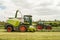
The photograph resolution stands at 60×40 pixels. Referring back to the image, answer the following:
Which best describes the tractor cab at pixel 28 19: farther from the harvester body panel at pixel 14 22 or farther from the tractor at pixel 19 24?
the harvester body panel at pixel 14 22

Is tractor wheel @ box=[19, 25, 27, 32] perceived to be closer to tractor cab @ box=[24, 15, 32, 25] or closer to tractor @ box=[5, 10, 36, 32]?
tractor @ box=[5, 10, 36, 32]

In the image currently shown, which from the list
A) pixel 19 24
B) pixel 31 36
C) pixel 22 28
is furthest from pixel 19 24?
pixel 31 36

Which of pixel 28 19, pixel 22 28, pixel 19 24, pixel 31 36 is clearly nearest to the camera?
pixel 31 36

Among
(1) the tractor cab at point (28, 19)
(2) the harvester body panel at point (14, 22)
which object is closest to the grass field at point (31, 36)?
(2) the harvester body panel at point (14, 22)

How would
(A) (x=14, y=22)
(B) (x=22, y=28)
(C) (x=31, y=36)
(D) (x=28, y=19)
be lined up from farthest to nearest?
(D) (x=28, y=19) → (A) (x=14, y=22) → (B) (x=22, y=28) → (C) (x=31, y=36)

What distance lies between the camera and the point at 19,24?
27.2 metres

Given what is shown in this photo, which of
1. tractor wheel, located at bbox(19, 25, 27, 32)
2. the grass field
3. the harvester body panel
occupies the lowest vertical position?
the grass field

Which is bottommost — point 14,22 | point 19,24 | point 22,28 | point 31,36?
point 31,36

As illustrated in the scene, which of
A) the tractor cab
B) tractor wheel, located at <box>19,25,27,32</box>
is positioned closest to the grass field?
tractor wheel, located at <box>19,25,27,32</box>

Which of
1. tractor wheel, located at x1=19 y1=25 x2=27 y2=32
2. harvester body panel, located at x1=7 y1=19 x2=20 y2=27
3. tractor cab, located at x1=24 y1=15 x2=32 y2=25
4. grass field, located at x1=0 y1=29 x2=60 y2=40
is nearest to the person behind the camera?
grass field, located at x1=0 y1=29 x2=60 y2=40

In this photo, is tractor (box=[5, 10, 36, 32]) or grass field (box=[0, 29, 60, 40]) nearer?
grass field (box=[0, 29, 60, 40])

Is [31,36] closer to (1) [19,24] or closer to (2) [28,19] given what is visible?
(1) [19,24]

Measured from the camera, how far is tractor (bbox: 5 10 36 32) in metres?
26.5

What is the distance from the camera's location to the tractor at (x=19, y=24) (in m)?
26.5
